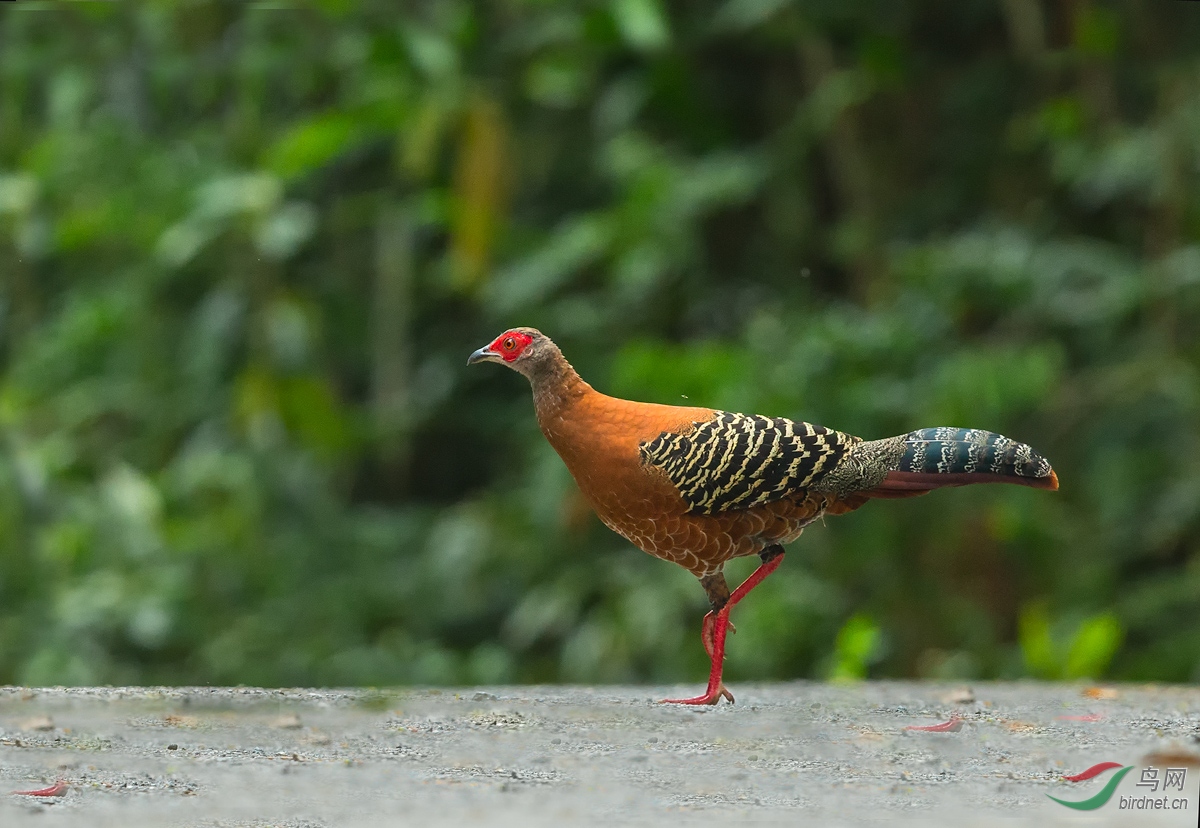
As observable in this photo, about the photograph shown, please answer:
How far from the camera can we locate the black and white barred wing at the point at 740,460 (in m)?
3.66

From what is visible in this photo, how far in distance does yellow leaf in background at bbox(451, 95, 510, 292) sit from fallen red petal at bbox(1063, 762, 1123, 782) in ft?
17.4

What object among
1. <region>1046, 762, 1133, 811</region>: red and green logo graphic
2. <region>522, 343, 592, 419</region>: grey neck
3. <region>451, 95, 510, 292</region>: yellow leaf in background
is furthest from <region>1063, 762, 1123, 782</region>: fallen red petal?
<region>451, 95, 510, 292</region>: yellow leaf in background

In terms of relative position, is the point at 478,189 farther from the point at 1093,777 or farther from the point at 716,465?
the point at 1093,777

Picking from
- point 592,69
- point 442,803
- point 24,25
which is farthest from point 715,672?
point 24,25

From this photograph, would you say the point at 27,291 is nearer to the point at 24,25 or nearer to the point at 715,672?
the point at 24,25

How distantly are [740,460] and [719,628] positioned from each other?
498 millimetres

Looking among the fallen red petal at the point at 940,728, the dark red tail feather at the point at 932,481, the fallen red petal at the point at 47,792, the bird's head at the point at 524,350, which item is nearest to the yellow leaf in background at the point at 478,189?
the bird's head at the point at 524,350

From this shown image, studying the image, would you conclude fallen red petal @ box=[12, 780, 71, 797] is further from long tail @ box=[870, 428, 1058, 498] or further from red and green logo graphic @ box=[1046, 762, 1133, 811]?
long tail @ box=[870, 428, 1058, 498]

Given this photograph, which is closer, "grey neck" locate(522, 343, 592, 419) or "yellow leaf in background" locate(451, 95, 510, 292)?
A: "grey neck" locate(522, 343, 592, 419)

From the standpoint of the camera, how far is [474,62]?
8.72 meters

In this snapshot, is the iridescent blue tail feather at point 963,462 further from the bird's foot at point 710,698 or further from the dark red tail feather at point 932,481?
the bird's foot at point 710,698

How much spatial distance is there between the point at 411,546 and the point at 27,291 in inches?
123

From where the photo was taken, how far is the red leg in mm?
3855

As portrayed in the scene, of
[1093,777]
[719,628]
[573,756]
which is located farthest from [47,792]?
[1093,777]
